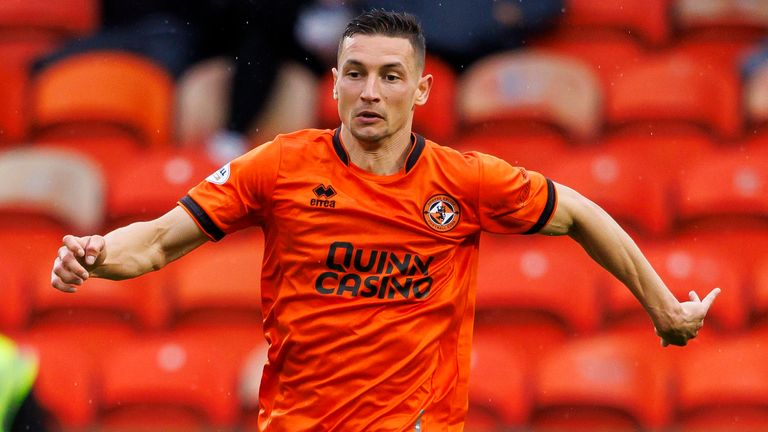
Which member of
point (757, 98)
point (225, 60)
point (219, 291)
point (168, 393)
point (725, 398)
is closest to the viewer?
point (725, 398)

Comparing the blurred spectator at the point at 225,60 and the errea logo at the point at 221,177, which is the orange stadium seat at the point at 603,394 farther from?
the errea logo at the point at 221,177

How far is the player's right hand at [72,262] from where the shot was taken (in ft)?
11.6

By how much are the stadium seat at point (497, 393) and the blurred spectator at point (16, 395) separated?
2.04 meters

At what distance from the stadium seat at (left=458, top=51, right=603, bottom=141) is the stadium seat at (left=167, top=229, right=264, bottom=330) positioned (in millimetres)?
1643

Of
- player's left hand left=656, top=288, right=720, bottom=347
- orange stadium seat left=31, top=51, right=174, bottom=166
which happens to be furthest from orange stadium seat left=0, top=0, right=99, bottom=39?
player's left hand left=656, top=288, right=720, bottom=347

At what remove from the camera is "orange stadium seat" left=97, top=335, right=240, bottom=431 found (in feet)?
21.5

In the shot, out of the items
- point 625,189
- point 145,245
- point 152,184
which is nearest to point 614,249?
point 145,245

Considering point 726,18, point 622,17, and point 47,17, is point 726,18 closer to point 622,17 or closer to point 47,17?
point 622,17

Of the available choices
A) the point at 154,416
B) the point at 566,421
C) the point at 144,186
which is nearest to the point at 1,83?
the point at 144,186

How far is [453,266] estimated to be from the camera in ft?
13.2

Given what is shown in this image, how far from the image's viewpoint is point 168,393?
659 centimetres

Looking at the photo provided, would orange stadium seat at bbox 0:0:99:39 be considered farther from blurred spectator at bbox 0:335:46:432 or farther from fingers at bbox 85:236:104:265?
fingers at bbox 85:236:104:265

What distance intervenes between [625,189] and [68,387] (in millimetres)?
3070

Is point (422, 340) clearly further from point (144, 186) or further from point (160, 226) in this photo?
point (144, 186)
